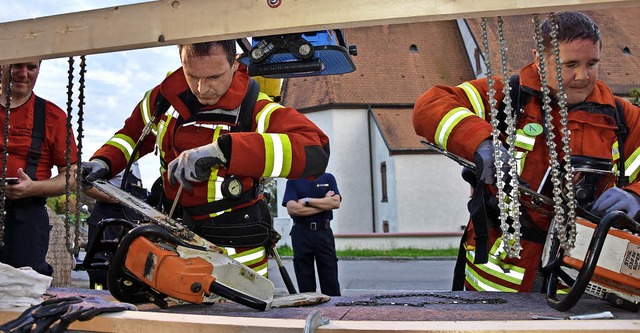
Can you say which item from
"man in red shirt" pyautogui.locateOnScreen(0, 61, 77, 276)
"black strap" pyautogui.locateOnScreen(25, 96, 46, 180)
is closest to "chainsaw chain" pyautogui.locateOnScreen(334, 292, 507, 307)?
"man in red shirt" pyautogui.locateOnScreen(0, 61, 77, 276)

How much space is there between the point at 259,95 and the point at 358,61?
33409mm

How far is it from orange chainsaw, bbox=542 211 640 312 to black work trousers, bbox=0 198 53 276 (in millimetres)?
2747

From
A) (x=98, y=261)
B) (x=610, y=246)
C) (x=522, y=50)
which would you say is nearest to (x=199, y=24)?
(x=98, y=261)

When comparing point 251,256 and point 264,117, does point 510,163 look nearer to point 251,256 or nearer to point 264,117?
point 264,117

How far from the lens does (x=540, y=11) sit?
1677 mm

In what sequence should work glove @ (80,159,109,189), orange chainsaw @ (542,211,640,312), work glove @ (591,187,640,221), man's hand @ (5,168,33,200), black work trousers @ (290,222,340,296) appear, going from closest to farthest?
orange chainsaw @ (542,211,640,312) < work glove @ (591,187,640,221) < work glove @ (80,159,109,189) < man's hand @ (5,168,33,200) < black work trousers @ (290,222,340,296)

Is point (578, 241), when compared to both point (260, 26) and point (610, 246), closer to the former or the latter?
point (610, 246)

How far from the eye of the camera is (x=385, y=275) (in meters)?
17.2

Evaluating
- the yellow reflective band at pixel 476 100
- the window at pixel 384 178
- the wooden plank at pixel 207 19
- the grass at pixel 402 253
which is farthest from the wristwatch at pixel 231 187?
the window at pixel 384 178

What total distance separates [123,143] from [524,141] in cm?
184

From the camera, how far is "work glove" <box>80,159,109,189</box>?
284 cm

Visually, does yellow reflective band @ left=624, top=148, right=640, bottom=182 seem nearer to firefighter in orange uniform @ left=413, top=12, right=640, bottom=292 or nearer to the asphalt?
firefighter in orange uniform @ left=413, top=12, right=640, bottom=292

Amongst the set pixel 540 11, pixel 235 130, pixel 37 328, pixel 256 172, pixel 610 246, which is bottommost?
pixel 37 328

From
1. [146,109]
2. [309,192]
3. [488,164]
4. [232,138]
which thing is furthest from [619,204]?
[309,192]
